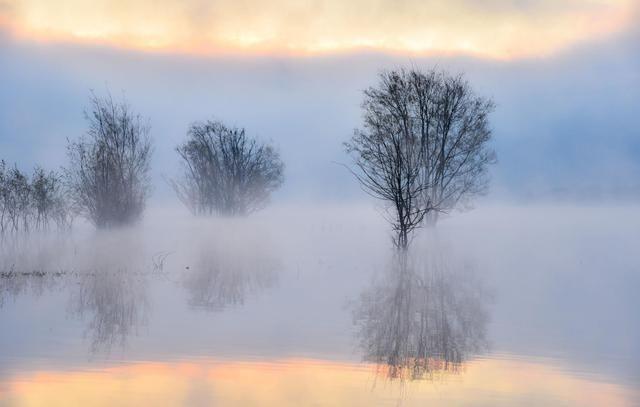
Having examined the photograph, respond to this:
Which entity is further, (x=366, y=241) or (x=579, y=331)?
(x=366, y=241)

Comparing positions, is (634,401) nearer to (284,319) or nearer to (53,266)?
(284,319)

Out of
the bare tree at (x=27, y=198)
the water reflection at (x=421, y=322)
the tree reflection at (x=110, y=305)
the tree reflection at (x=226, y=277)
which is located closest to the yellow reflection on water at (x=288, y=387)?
the water reflection at (x=421, y=322)

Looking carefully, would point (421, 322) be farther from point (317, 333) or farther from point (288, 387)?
point (288, 387)

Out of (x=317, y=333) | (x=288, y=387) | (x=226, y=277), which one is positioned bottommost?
(x=288, y=387)

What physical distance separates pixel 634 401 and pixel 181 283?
13738mm

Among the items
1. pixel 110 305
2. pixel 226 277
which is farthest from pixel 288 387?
pixel 226 277

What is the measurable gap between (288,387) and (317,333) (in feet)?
12.9

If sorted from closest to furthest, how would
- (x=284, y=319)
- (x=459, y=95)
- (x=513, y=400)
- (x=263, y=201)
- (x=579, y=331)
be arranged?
(x=513, y=400) → (x=579, y=331) → (x=284, y=319) → (x=459, y=95) → (x=263, y=201)

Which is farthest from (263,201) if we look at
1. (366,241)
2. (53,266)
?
(53,266)

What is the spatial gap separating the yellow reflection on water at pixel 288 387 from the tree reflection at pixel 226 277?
6000 mm

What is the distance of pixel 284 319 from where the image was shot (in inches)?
566

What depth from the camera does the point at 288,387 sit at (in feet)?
29.4

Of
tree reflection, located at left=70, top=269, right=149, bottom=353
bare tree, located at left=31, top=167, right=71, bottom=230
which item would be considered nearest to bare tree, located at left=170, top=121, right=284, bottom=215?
bare tree, located at left=31, top=167, right=71, bottom=230

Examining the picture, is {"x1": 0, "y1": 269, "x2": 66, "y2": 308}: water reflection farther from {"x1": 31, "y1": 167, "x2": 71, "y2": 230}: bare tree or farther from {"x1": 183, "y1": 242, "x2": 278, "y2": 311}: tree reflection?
{"x1": 31, "y1": 167, "x2": 71, "y2": 230}: bare tree
